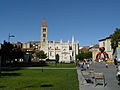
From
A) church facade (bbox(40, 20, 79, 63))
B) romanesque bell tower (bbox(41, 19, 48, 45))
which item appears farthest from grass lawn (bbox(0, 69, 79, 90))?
romanesque bell tower (bbox(41, 19, 48, 45))

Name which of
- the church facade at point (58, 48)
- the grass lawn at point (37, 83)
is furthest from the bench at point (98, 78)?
the church facade at point (58, 48)

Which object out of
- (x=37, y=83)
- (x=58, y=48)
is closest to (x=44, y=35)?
(x=58, y=48)

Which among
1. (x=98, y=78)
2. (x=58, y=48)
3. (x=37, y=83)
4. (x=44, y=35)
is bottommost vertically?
(x=37, y=83)

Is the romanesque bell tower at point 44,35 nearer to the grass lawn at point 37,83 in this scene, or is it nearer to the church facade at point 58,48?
the church facade at point 58,48

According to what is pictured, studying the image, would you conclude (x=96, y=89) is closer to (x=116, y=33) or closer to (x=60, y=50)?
(x=116, y=33)

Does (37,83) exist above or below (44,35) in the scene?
below

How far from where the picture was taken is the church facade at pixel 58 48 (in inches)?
6886

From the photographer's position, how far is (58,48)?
588ft

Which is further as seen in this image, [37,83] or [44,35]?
[44,35]

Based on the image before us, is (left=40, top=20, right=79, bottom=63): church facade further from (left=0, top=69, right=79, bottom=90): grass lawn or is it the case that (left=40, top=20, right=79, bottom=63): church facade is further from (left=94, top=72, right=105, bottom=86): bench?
(left=94, top=72, right=105, bottom=86): bench

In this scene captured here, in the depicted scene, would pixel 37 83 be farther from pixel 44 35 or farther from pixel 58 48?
pixel 58 48

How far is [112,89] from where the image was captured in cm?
1986

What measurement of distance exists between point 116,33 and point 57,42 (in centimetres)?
8497

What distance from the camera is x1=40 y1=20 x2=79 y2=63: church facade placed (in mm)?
174900
